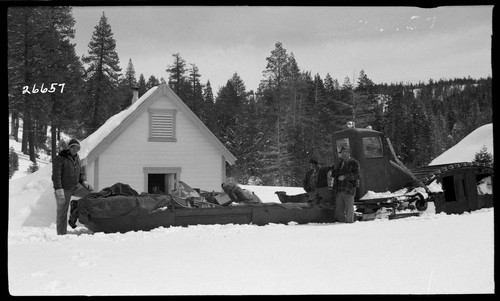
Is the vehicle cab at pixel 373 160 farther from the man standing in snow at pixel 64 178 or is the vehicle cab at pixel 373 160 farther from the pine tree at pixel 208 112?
the man standing in snow at pixel 64 178

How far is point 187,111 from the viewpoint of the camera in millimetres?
10672

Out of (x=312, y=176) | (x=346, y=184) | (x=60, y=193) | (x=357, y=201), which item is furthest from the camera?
(x=312, y=176)

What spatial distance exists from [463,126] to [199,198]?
13.7ft

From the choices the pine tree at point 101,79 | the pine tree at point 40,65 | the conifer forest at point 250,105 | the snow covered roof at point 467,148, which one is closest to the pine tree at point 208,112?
the conifer forest at point 250,105

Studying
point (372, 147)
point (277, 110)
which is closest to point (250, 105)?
point (277, 110)

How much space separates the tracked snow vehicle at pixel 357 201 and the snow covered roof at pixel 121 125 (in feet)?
8.29

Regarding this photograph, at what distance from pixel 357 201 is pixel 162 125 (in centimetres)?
439

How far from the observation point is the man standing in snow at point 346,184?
7887 millimetres

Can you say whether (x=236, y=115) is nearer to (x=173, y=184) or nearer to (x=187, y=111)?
(x=187, y=111)

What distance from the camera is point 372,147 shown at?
921cm

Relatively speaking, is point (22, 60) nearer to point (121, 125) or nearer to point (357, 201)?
point (121, 125)

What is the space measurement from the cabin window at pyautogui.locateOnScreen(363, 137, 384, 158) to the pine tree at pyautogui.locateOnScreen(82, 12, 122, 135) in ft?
15.0

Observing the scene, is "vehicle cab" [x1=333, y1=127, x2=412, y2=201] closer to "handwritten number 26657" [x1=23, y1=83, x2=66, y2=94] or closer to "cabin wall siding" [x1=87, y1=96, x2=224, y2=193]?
"cabin wall siding" [x1=87, y1=96, x2=224, y2=193]

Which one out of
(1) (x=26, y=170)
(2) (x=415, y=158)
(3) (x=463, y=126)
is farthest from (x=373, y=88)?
(1) (x=26, y=170)
